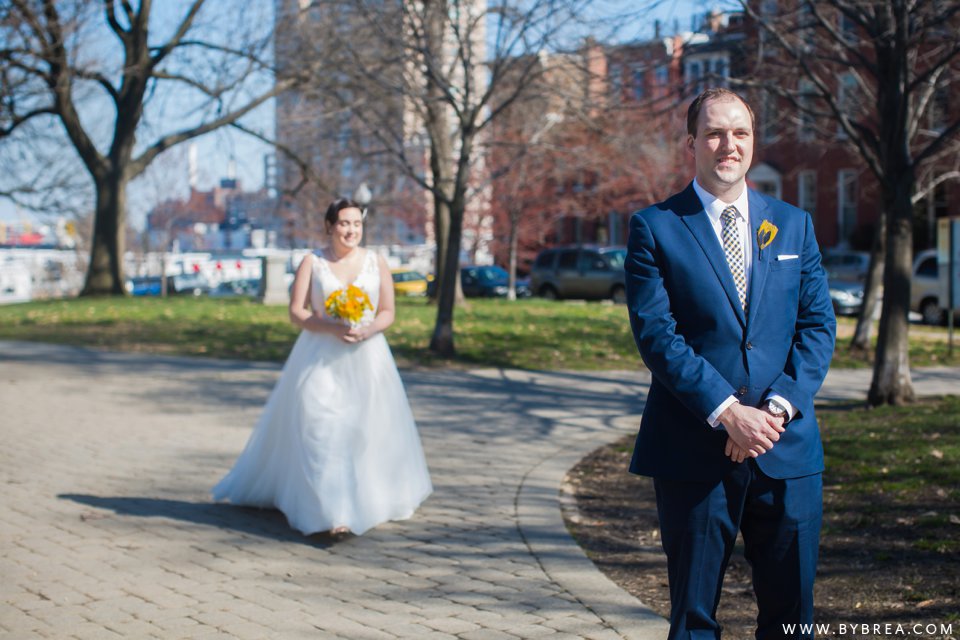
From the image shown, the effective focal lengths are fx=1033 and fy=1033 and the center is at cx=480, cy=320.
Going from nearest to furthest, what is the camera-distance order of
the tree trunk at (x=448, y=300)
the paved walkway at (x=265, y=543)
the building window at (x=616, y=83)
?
the paved walkway at (x=265, y=543)
the building window at (x=616, y=83)
the tree trunk at (x=448, y=300)

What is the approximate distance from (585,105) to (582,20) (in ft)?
7.06

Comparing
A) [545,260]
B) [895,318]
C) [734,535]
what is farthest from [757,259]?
[545,260]

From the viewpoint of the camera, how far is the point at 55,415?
11.1m

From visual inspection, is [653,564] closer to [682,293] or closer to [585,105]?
[682,293]

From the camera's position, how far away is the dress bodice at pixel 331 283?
271 inches

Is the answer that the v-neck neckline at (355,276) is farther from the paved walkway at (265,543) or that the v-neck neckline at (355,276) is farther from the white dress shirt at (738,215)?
the white dress shirt at (738,215)

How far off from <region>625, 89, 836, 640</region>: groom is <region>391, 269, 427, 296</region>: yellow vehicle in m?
39.8

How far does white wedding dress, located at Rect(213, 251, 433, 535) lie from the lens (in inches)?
250

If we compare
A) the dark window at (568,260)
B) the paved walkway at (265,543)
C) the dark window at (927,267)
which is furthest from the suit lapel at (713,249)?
the dark window at (568,260)

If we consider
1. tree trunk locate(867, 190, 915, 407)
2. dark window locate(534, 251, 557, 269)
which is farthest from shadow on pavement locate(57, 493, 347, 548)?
dark window locate(534, 251, 557, 269)

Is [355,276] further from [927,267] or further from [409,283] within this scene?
[409,283]

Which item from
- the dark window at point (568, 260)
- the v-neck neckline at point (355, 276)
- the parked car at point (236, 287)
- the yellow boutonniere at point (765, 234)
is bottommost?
the parked car at point (236, 287)

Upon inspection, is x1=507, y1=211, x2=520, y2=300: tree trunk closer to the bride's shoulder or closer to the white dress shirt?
the bride's shoulder

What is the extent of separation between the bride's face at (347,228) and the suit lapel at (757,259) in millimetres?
3705
